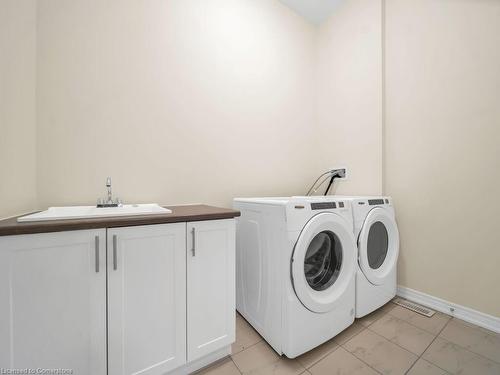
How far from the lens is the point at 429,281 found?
5.22ft

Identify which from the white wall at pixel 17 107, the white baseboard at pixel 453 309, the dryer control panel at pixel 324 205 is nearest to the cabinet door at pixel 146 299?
the white wall at pixel 17 107

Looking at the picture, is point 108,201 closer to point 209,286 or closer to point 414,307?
point 209,286

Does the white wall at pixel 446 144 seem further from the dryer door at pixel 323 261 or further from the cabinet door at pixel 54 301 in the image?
the cabinet door at pixel 54 301

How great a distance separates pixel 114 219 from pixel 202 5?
5.99ft

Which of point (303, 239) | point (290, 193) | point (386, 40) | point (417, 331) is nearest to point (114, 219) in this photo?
point (303, 239)

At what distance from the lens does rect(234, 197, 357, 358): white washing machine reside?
1074mm

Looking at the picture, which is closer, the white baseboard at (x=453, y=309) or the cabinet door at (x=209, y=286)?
the cabinet door at (x=209, y=286)

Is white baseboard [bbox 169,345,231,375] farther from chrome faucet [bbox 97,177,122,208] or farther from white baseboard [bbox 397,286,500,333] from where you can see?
white baseboard [bbox 397,286,500,333]

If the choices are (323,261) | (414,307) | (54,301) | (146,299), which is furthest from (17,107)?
(414,307)

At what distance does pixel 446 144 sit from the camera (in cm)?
150

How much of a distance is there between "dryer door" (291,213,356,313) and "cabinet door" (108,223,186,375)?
2.01ft

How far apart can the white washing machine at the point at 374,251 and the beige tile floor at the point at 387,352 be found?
178 millimetres

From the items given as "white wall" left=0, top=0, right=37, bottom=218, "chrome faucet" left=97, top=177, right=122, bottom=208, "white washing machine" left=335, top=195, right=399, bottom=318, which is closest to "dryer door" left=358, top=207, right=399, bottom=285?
"white washing machine" left=335, top=195, right=399, bottom=318

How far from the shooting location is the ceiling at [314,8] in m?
2.10
